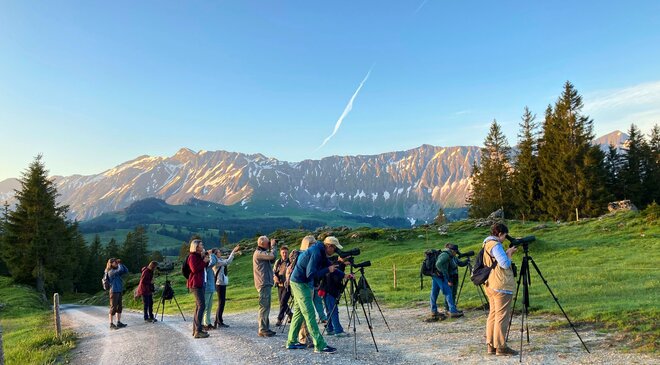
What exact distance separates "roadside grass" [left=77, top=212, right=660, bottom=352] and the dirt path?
1.09 m

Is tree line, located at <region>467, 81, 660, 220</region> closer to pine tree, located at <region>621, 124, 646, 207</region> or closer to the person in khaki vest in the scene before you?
pine tree, located at <region>621, 124, 646, 207</region>

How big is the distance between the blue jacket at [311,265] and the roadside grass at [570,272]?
678 centimetres

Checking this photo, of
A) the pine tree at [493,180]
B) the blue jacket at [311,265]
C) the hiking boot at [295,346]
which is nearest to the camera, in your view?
the blue jacket at [311,265]

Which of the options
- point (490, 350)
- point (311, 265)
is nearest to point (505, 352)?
point (490, 350)

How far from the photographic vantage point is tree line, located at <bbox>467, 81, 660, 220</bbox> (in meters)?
58.4

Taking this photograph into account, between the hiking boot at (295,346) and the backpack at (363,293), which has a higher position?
the backpack at (363,293)

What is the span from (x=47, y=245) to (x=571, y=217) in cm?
6955

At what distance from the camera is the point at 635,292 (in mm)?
15141

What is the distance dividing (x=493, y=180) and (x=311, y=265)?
69.0 meters

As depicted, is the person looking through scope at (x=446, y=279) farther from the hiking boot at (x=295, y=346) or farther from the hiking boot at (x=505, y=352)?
the hiking boot at (x=295, y=346)

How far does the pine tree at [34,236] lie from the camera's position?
54.5m

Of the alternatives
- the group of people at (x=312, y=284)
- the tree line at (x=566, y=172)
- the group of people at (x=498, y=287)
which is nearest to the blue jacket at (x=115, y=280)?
the group of people at (x=312, y=284)

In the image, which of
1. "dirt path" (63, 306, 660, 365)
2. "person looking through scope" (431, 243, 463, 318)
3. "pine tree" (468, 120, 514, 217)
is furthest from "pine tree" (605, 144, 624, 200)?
"dirt path" (63, 306, 660, 365)

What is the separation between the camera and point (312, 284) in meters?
10.7
